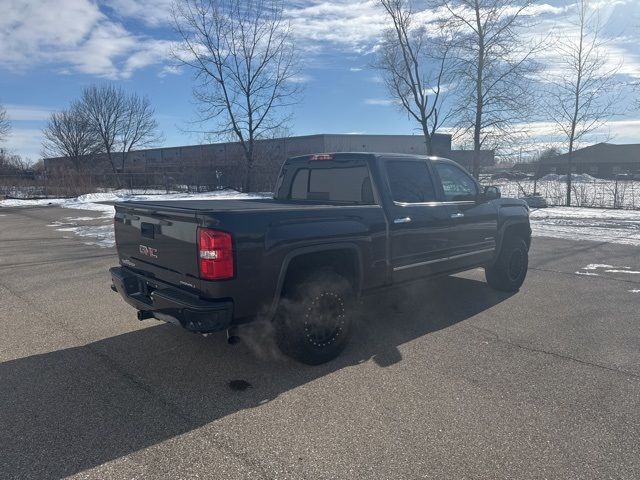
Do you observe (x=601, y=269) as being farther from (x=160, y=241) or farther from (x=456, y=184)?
(x=160, y=241)

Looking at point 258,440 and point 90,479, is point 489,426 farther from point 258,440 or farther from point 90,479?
point 90,479

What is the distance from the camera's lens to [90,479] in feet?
8.73

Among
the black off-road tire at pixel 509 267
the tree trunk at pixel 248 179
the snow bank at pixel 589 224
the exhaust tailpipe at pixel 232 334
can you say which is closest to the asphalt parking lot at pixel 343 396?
the exhaust tailpipe at pixel 232 334

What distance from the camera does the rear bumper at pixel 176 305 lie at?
139 inches

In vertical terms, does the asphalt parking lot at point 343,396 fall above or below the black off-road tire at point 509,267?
below

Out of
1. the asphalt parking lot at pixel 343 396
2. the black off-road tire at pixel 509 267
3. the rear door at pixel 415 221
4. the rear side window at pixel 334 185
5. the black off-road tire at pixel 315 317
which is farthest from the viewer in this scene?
the black off-road tire at pixel 509 267

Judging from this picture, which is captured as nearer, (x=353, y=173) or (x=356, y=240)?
(x=356, y=240)

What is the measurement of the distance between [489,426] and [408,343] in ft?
5.27

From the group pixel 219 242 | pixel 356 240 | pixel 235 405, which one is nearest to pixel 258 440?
pixel 235 405

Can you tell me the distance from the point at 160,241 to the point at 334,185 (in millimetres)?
2175

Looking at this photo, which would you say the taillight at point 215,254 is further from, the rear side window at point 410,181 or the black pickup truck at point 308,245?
the rear side window at point 410,181

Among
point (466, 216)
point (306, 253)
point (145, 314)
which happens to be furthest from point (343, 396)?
point (466, 216)

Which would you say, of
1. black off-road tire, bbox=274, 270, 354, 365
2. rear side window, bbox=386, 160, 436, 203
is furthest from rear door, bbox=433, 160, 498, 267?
black off-road tire, bbox=274, 270, 354, 365

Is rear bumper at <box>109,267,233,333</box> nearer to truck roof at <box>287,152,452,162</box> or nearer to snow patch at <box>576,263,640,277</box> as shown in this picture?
truck roof at <box>287,152,452,162</box>
